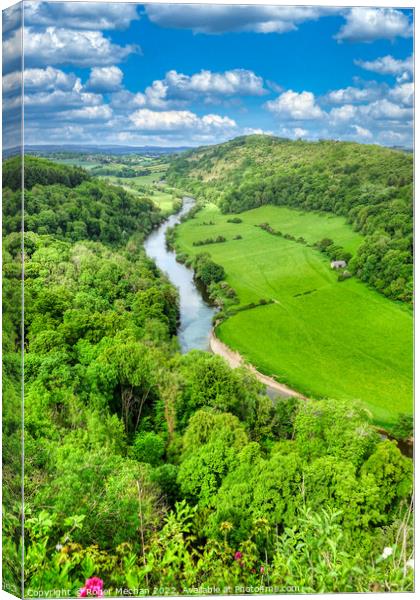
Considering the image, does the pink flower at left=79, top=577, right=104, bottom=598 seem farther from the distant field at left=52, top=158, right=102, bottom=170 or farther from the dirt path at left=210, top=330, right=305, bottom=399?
the distant field at left=52, top=158, right=102, bottom=170

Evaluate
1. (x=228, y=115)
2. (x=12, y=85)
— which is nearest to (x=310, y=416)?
(x=228, y=115)

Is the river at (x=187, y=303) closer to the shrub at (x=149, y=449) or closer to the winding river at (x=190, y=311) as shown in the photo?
the winding river at (x=190, y=311)

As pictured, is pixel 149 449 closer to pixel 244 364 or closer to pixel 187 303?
pixel 244 364

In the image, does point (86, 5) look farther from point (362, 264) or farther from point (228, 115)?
point (362, 264)

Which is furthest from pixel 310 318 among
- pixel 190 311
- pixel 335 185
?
pixel 335 185

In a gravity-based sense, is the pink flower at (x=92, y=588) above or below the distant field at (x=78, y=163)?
below

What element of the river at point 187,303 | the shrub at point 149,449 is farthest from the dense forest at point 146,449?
the river at point 187,303
